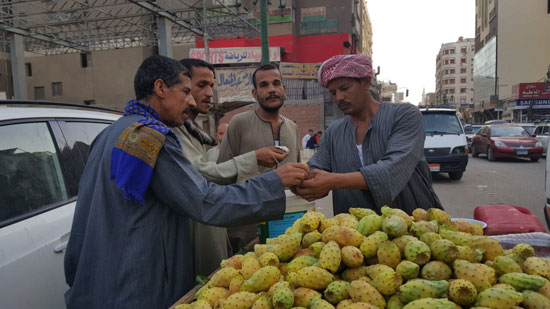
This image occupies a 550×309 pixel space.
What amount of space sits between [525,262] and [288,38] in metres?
28.3

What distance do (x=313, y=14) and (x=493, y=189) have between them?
24.1 metres

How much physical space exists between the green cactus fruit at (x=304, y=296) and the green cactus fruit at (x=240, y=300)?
17 centimetres

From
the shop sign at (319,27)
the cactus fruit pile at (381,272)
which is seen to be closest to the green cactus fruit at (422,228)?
the cactus fruit pile at (381,272)

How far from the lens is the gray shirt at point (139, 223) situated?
183 centimetres

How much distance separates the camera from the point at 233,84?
78.1 ft

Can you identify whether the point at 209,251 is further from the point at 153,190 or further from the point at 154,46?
the point at 154,46

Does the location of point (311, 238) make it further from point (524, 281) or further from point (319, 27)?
point (319, 27)

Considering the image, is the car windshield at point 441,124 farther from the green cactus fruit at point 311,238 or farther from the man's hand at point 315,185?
the green cactus fruit at point 311,238

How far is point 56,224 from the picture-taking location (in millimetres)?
2447

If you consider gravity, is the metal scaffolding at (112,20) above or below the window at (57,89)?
above

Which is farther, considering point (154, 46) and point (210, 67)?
point (154, 46)

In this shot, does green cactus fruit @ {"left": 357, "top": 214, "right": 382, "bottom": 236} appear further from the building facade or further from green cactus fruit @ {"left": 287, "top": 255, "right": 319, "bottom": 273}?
the building facade

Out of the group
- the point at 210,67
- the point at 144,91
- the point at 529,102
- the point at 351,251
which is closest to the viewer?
the point at 351,251

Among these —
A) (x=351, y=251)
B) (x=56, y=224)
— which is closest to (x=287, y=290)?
(x=351, y=251)
